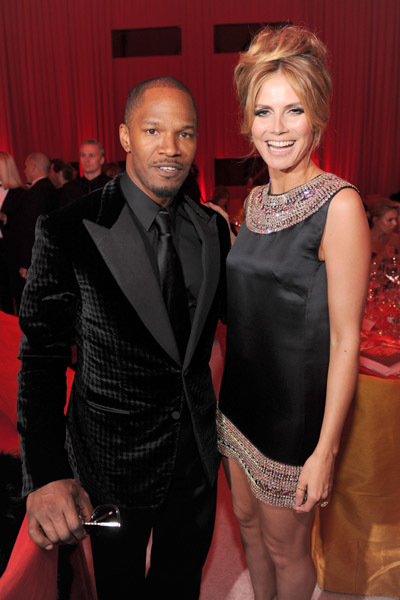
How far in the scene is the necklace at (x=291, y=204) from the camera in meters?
1.26

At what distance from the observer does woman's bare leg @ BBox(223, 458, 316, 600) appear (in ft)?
4.72

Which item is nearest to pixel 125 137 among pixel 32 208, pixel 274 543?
pixel 274 543

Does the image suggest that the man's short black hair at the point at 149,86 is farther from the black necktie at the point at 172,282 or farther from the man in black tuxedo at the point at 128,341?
the black necktie at the point at 172,282

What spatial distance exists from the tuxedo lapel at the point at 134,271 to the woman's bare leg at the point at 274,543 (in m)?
0.58

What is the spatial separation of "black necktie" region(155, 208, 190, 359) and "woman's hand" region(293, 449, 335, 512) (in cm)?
44

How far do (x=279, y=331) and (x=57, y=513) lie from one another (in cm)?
68

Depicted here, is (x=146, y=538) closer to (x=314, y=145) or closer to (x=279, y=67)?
(x=314, y=145)

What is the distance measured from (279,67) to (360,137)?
9.08 metres

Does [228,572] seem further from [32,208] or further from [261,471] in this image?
[32,208]

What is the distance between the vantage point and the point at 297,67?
124 cm

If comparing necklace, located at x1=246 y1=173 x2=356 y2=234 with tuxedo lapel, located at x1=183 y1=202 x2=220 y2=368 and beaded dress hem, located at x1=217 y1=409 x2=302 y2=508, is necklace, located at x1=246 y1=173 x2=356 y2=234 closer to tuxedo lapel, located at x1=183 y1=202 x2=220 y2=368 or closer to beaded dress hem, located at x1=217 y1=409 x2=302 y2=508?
tuxedo lapel, located at x1=183 y1=202 x2=220 y2=368

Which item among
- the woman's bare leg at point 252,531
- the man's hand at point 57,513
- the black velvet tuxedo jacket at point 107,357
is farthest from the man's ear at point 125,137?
the woman's bare leg at point 252,531

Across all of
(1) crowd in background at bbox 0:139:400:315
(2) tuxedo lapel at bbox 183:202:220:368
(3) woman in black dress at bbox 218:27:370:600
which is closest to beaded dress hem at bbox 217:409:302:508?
(3) woman in black dress at bbox 218:27:370:600

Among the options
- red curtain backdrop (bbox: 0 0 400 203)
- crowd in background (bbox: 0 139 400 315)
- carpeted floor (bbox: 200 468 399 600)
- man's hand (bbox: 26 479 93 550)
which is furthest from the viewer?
red curtain backdrop (bbox: 0 0 400 203)
